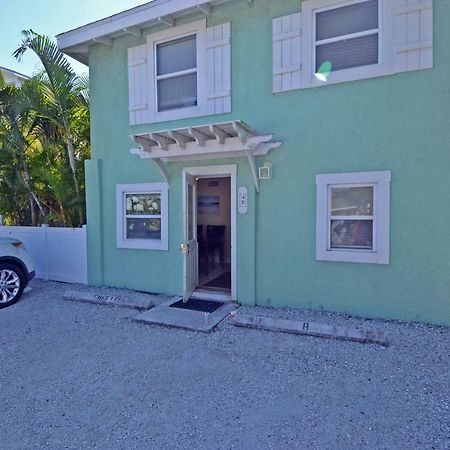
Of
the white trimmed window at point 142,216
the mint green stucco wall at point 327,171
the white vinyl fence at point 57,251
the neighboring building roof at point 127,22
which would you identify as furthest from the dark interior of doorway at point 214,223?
the neighboring building roof at point 127,22

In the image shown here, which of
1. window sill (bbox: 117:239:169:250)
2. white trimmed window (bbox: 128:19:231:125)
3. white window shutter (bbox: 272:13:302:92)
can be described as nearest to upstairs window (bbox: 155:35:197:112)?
white trimmed window (bbox: 128:19:231:125)

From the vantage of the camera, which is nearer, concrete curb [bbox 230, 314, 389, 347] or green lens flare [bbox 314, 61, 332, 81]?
concrete curb [bbox 230, 314, 389, 347]

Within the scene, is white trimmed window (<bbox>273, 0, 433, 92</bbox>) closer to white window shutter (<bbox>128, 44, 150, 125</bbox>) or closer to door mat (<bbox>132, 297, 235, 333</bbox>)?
white window shutter (<bbox>128, 44, 150, 125</bbox>)

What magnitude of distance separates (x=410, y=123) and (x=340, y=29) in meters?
1.89

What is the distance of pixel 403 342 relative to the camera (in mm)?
4324

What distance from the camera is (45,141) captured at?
9.20 meters

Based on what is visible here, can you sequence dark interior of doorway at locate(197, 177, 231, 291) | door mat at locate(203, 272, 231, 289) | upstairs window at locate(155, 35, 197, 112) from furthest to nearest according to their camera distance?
1. dark interior of doorway at locate(197, 177, 231, 291)
2. door mat at locate(203, 272, 231, 289)
3. upstairs window at locate(155, 35, 197, 112)

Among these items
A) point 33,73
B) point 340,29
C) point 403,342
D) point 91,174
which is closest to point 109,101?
point 91,174

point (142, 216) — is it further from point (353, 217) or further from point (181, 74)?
point (353, 217)

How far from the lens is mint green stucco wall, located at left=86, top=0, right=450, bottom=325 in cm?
477

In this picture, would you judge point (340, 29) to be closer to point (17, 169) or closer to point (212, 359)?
point (212, 359)

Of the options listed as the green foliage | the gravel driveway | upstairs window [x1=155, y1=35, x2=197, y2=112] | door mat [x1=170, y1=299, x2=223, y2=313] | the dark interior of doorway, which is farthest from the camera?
the dark interior of doorway

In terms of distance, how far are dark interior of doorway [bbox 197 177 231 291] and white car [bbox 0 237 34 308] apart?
158 inches

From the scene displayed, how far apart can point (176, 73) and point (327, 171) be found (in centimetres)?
350
